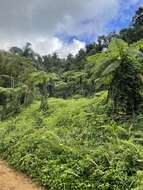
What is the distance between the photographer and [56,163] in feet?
37.7

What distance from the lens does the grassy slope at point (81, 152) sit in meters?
9.86

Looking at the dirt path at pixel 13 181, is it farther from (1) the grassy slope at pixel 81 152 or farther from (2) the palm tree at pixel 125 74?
(2) the palm tree at pixel 125 74

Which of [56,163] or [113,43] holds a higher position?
[113,43]

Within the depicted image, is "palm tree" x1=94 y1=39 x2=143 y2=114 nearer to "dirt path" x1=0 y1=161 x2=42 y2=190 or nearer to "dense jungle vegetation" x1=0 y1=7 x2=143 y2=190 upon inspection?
"dense jungle vegetation" x1=0 y1=7 x2=143 y2=190

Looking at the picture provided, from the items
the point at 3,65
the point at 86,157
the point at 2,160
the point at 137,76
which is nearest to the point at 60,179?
the point at 86,157

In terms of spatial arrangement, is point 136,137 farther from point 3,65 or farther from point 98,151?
A: point 3,65

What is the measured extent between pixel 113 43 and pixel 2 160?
5917mm

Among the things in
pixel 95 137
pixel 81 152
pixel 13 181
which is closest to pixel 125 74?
pixel 95 137

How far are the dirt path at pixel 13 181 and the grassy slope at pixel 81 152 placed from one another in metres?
0.28

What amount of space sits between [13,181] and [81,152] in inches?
85.2

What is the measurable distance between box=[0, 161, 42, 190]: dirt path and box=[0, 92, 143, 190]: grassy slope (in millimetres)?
278

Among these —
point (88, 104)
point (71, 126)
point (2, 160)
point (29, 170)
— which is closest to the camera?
point (29, 170)

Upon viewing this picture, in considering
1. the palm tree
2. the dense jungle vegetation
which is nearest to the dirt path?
the dense jungle vegetation

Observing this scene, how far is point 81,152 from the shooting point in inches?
455
